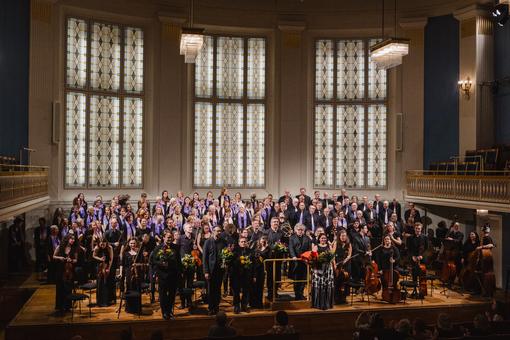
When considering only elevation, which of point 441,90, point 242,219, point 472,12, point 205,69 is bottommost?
point 242,219

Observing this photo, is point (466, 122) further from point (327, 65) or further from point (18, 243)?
point (18, 243)

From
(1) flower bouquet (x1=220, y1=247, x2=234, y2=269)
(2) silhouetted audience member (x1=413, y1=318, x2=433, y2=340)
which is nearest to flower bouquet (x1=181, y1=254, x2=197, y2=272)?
(1) flower bouquet (x1=220, y1=247, x2=234, y2=269)

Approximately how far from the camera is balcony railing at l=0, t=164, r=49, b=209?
34.0 feet

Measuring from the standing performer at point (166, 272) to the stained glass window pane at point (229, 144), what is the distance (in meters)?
8.47

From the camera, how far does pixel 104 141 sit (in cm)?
1758

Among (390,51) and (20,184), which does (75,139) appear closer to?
(20,184)

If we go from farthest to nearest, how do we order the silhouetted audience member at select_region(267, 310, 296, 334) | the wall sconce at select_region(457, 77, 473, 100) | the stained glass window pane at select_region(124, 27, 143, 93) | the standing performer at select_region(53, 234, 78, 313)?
the stained glass window pane at select_region(124, 27, 143, 93) < the wall sconce at select_region(457, 77, 473, 100) < the standing performer at select_region(53, 234, 78, 313) < the silhouetted audience member at select_region(267, 310, 296, 334)

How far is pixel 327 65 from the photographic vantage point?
759 inches

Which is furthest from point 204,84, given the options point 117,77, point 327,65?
point 327,65

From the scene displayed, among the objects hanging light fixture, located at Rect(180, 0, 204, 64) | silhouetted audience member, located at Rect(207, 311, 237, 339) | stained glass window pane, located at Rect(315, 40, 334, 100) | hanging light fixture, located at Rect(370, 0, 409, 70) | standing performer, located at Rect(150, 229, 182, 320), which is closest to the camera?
silhouetted audience member, located at Rect(207, 311, 237, 339)

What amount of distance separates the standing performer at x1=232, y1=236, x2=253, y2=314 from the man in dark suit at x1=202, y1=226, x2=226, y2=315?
31 centimetres

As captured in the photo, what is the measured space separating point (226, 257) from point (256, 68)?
10.1 meters

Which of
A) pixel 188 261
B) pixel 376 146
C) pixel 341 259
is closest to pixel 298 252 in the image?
pixel 341 259

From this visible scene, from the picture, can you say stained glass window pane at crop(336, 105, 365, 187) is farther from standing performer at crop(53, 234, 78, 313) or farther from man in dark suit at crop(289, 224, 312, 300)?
standing performer at crop(53, 234, 78, 313)
